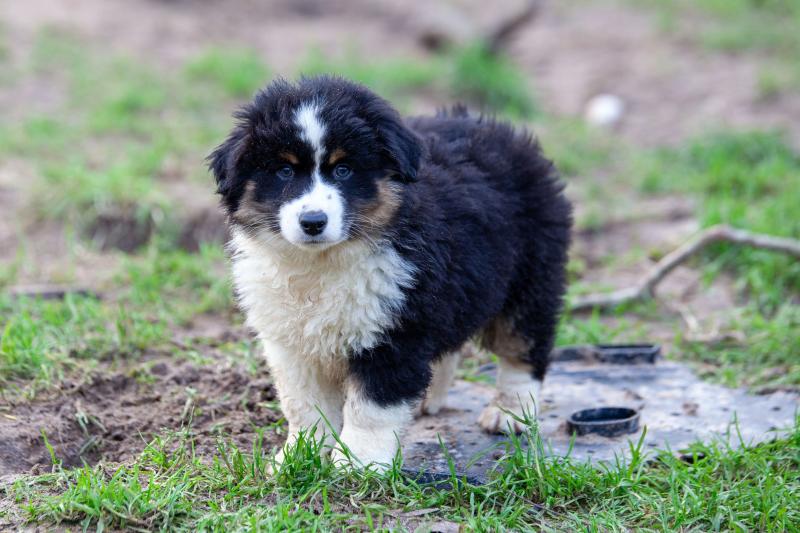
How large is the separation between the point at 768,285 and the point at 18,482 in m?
4.49

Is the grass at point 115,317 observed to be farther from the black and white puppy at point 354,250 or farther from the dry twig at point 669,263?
the dry twig at point 669,263

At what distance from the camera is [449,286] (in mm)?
3842

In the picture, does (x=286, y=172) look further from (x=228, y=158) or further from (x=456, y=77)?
(x=456, y=77)

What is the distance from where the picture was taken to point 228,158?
371 cm

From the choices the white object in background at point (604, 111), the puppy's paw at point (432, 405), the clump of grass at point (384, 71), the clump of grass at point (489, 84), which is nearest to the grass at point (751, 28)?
the white object in background at point (604, 111)

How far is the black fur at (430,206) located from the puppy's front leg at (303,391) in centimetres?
25

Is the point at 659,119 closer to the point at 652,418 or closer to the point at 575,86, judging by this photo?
the point at 575,86

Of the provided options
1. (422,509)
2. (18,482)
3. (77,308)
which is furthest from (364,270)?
(77,308)

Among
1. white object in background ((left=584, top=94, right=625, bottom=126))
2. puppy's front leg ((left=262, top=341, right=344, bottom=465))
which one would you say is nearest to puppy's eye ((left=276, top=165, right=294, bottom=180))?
puppy's front leg ((left=262, top=341, right=344, bottom=465))

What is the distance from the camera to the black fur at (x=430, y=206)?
3623mm

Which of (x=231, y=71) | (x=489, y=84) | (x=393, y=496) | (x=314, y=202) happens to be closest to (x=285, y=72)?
(x=231, y=71)

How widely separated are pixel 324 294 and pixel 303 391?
46cm

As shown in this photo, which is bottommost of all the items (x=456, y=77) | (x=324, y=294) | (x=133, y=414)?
(x=133, y=414)

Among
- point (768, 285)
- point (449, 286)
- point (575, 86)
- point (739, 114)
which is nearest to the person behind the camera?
point (449, 286)
